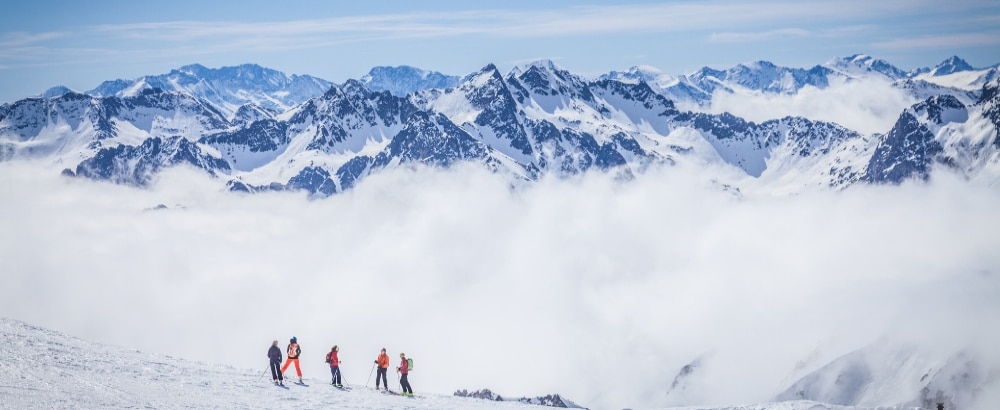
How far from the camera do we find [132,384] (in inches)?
1575

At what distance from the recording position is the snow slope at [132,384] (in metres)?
36.2

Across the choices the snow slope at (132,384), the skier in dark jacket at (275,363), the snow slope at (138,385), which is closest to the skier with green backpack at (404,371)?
the snow slope at (138,385)

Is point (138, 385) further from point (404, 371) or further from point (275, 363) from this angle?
point (404, 371)

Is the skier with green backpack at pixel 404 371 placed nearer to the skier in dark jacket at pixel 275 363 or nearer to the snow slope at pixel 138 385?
the snow slope at pixel 138 385

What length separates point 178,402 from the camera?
124 feet

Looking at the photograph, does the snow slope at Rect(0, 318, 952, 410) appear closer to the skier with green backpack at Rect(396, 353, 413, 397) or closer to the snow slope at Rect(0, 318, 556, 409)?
the snow slope at Rect(0, 318, 556, 409)

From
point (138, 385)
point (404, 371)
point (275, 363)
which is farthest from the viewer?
point (404, 371)

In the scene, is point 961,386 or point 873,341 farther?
point 873,341

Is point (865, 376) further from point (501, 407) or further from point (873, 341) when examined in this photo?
point (501, 407)

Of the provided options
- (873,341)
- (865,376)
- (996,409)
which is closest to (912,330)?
(873,341)

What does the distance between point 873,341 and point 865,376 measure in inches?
745

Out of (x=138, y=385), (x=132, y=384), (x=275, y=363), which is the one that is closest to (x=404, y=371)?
(x=275, y=363)

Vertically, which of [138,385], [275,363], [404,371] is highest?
[275,363]

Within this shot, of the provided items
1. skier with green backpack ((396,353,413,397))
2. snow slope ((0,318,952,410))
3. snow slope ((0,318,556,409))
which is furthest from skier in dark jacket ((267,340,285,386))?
skier with green backpack ((396,353,413,397))
